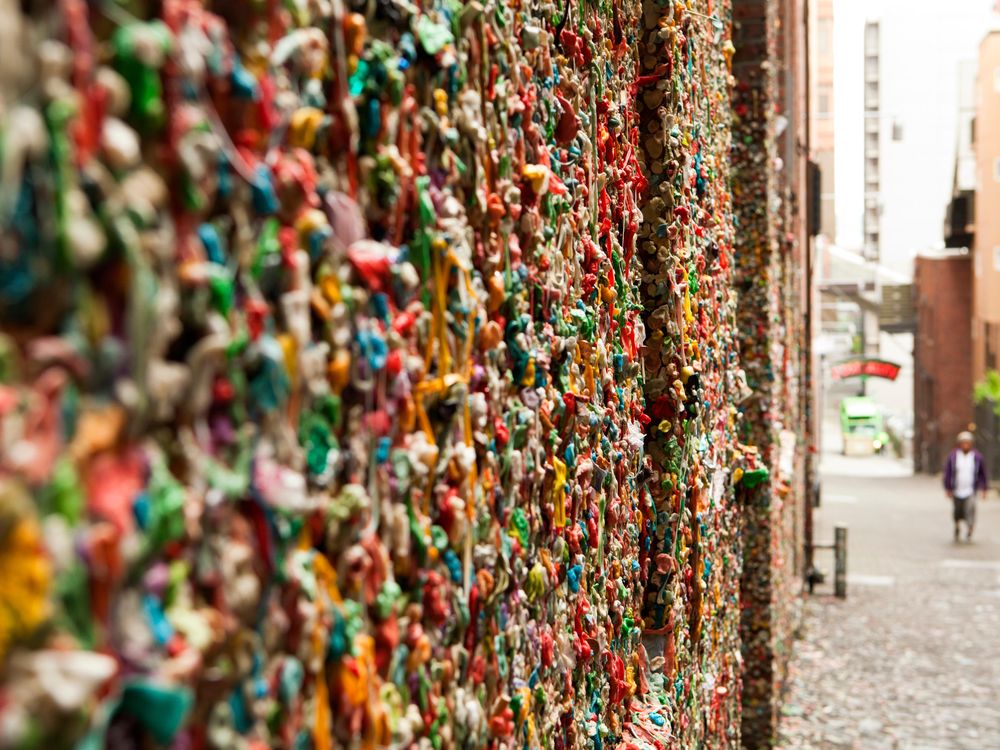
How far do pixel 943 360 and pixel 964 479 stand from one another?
1647 cm

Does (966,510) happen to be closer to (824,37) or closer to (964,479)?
(964,479)

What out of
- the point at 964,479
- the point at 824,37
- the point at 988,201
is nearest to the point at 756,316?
the point at 964,479

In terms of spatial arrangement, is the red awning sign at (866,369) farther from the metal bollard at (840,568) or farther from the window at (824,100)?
the metal bollard at (840,568)

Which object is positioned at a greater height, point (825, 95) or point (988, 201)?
point (825, 95)

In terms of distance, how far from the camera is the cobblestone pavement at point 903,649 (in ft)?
24.1

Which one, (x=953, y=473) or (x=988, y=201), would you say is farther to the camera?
(x=988, y=201)

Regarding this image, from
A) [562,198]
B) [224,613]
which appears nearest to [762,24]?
[562,198]

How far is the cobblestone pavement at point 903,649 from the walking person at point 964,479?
466 mm

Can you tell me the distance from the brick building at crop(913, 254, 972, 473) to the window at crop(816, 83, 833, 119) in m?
15.1

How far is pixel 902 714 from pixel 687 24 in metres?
6.61

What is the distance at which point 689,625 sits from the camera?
2391 millimetres

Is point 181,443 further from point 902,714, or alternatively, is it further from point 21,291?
point 902,714

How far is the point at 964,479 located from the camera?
15742 mm

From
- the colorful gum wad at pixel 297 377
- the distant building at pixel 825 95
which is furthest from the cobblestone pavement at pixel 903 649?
the distant building at pixel 825 95
